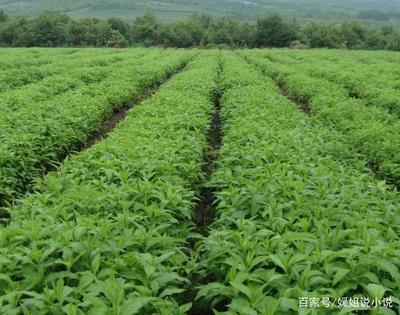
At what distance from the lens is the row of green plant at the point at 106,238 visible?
331 cm

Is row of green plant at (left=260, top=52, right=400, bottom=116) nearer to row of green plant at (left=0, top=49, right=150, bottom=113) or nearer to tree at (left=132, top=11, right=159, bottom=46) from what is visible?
row of green plant at (left=0, top=49, right=150, bottom=113)

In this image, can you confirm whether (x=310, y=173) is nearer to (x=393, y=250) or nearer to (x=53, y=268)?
(x=393, y=250)

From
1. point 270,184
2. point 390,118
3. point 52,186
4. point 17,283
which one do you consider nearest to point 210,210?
point 270,184

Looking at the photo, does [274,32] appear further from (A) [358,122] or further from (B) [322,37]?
(A) [358,122]

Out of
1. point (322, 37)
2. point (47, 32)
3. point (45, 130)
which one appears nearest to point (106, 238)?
point (45, 130)

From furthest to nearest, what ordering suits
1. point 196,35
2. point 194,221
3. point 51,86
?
point 196,35
point 51,86
point 194,221

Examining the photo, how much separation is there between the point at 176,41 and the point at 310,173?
2350 inches

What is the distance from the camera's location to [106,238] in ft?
13.5

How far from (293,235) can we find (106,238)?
1712mm

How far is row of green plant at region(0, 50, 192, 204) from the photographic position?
693 cm

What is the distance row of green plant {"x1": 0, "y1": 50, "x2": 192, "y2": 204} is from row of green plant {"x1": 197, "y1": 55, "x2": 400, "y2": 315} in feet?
10.1

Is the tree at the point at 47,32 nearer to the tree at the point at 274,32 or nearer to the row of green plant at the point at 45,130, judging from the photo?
the tree at the point at 274,32

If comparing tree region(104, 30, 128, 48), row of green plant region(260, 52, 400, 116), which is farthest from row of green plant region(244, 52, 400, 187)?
tree region(104, 30, 128, 48)

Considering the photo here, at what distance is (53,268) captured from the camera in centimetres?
378
